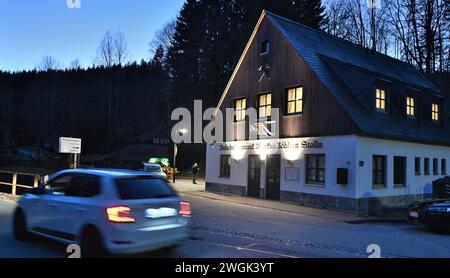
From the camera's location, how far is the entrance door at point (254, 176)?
21953 mm

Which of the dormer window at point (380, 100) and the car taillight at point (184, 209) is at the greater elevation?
the dormer window at point (380, 100)

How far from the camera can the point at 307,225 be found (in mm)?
13539

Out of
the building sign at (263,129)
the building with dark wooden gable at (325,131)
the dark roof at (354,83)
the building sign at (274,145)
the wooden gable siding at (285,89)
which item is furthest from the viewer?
the building sign at (263,129)

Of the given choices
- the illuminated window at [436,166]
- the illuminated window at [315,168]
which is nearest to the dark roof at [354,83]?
the illuminated window at [436,166]

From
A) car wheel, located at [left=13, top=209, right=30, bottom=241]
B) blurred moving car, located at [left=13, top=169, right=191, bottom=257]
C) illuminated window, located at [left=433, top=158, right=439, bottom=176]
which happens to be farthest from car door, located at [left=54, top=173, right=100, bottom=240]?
illuminated window, located at [left=433, top=158, right=439, bottom=176]

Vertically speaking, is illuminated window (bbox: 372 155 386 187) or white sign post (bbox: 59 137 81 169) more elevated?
white sign post (bbox: 59 137 81 169)

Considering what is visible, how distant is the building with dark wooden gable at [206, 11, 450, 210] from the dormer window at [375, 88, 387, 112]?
0.05 metres

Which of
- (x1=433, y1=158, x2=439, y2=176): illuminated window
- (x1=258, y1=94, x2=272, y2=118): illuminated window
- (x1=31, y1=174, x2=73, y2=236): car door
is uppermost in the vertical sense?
(x1=258, y1=94, x2=272, y2=118): illuminated window

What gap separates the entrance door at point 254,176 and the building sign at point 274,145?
0.62 m

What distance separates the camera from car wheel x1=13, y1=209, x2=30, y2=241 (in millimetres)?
8750

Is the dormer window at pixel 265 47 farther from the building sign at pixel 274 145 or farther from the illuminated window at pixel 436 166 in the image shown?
the illuminated window at pixel 436 166

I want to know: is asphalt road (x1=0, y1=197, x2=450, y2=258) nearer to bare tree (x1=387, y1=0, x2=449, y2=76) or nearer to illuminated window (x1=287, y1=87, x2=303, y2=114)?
illuminated window (x1=287, y1=87, x2=303, y2=114)
